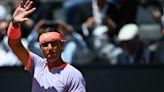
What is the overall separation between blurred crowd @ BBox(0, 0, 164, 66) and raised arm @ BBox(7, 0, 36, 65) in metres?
2.26

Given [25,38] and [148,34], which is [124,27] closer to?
[148,34]

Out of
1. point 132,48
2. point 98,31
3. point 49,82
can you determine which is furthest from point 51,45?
point 98,31

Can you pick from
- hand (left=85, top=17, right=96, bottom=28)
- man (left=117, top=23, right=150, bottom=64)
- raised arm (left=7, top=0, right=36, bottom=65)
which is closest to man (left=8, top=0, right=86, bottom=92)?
raised arm (left=7, top=0, right=36, bottom=65)

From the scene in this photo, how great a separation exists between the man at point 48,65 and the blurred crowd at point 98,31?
227 centimetres

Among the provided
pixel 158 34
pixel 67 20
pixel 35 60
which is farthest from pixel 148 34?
pixel 35 60

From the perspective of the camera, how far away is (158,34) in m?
8.13

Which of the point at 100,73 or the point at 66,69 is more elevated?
the point at 66,69

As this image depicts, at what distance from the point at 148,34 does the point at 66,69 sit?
362 cm

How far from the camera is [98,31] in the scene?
8094mm

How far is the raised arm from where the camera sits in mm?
4656

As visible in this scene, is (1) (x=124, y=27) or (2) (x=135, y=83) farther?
(1) (x=124, y=27)

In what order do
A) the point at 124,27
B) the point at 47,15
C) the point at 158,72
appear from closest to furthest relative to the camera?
the point at 158,72 → the point at 124,27 → the point at 47,15

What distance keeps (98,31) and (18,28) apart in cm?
347

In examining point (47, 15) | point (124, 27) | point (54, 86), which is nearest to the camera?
point (54, 86)
